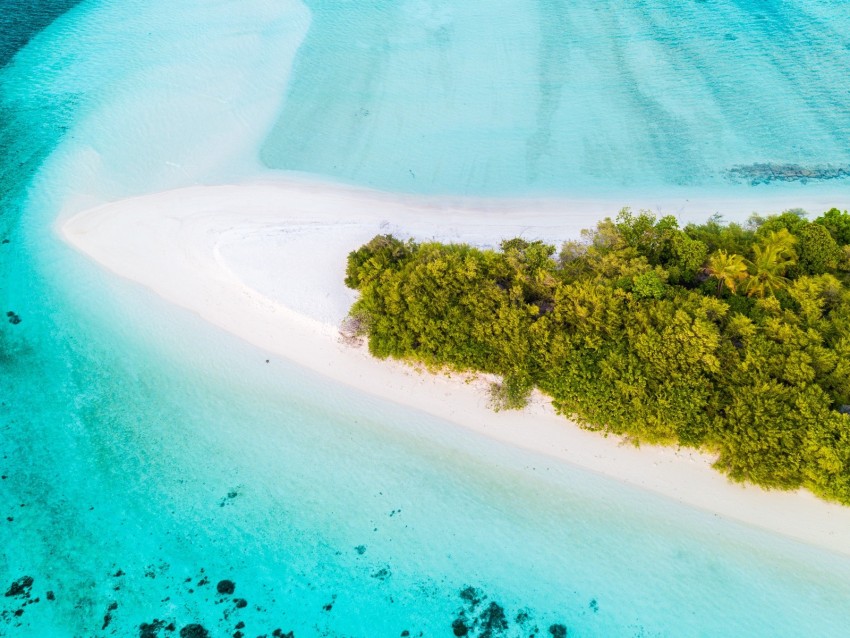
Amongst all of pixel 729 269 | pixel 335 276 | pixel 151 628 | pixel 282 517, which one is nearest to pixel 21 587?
pixel 151 628

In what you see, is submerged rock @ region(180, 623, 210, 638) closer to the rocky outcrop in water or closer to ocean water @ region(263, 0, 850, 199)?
ocean water @ region(263, 0, 850, 199)

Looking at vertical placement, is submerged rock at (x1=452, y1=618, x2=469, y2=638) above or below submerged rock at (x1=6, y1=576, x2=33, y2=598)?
below

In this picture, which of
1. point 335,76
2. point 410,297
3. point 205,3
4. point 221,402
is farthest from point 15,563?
point 205,3

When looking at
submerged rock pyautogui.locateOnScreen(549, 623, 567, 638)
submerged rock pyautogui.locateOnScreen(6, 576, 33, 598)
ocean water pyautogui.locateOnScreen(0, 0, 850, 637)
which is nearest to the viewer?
submerged rock pyautogui.locateOnScreen(549, 623, 567, 638)

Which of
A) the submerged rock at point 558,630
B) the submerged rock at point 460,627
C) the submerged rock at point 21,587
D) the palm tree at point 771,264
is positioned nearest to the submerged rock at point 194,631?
the submerged rock at point 21,587

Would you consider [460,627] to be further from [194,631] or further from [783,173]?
[783,173]

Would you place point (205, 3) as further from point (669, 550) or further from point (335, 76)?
point (669, 550)

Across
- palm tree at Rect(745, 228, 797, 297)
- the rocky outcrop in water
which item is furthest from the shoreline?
palm tree at Rect(745, 228, 797, 297)
